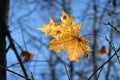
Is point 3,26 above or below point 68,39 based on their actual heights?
above

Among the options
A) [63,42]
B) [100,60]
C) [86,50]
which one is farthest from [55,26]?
[100,60]

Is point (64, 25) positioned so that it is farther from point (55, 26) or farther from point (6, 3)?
point (6, 3)

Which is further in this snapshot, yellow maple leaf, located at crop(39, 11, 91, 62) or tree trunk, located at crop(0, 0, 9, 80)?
tree trunk, located at crop(0, 0, 9, 80)

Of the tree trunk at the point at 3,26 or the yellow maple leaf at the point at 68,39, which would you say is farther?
the tree trunk at the point at 3,26

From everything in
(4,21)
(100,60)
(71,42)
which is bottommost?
(71,42)

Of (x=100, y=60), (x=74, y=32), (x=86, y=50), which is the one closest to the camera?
(x=86, y=50)

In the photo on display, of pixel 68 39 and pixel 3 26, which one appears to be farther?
pixel 3 26

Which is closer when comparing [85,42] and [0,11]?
[85,42]

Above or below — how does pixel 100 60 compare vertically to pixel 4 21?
above
